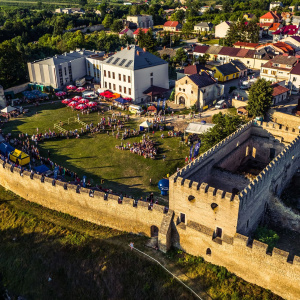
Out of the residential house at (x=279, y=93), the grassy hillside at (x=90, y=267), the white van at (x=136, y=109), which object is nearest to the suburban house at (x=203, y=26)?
the residential house at (x=279, y=93)

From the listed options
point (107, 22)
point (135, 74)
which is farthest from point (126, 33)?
point (135, 74)

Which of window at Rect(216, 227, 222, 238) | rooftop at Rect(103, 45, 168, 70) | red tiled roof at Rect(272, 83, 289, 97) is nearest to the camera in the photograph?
window at Rect(216, 227, 222, 238)

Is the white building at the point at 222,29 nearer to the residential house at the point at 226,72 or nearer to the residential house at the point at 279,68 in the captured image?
the residential house at the point at 226,72

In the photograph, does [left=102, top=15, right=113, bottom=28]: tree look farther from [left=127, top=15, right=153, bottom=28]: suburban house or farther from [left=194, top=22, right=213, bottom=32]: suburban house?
[left=194, top=22, right=213, bottom=32]: suburban house

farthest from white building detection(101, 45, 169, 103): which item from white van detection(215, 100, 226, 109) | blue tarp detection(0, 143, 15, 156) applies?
blue tarp detection(0, 143, 15, 156)

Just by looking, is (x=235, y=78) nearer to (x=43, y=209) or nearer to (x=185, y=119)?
(x=185, y=119)
